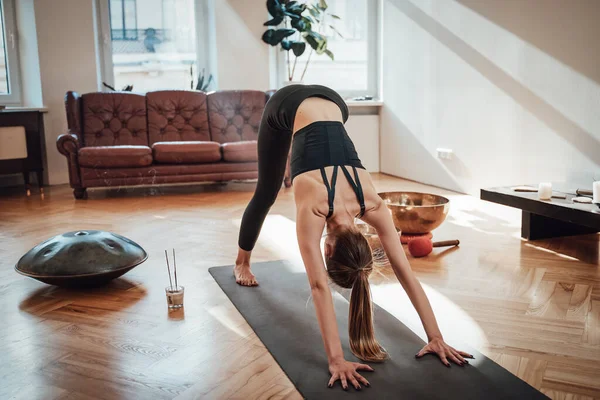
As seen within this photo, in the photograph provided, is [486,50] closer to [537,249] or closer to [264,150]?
[537,249]

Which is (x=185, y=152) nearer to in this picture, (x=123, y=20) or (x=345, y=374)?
(x=123, y=20)

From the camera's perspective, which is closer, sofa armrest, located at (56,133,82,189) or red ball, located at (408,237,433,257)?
red ball, located at (408,237,433,257)

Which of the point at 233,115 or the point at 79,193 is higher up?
the point at 233,115

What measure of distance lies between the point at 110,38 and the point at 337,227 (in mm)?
5411

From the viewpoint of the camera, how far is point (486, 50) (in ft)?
15.5

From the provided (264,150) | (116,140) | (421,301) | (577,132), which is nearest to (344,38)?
(116,140)

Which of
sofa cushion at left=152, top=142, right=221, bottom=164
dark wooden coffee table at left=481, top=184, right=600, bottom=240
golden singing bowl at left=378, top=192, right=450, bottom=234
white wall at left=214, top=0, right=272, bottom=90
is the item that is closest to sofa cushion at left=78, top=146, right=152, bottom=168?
sofa cushion at left=152, top=142, right=221, bottom=164

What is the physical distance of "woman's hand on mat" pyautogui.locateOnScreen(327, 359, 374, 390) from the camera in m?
1.75

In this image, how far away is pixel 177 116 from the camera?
5902mm

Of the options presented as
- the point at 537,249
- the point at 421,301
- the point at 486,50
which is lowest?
the point at 537,249

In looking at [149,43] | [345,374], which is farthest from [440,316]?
[149,43]

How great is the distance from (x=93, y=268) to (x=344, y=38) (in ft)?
15.8

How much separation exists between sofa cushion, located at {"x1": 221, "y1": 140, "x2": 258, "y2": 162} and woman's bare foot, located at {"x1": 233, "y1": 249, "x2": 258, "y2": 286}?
2.67 metres

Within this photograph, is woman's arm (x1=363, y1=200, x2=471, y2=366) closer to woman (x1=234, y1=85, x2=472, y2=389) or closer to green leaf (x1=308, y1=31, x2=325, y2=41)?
woman (x1=234, y1=85, x2=472, y2=389)
